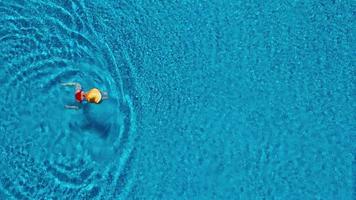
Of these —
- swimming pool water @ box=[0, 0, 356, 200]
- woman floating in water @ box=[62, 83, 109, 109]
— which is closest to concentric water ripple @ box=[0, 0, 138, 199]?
swimming pool water @ box=[0, 0, 356, 200]

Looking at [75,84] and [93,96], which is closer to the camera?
[93,96]

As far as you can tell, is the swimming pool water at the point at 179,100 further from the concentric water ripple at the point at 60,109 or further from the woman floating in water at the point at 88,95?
the woman floating in water at the point at 88,95

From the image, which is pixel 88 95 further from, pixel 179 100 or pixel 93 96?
pixel 179 100

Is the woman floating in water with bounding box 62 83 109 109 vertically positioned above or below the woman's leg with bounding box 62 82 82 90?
below

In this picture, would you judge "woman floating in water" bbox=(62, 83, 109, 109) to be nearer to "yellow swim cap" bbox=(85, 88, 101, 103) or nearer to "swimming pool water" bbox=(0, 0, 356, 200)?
"yellow swim cap" bbox=(85, 88, 101, 103)

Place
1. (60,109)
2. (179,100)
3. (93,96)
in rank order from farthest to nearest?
(179,100)
(60,109)
(93,96)

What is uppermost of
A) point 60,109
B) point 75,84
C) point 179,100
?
point 179,100

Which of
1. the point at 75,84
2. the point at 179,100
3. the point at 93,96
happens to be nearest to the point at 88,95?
the point at 93,96
